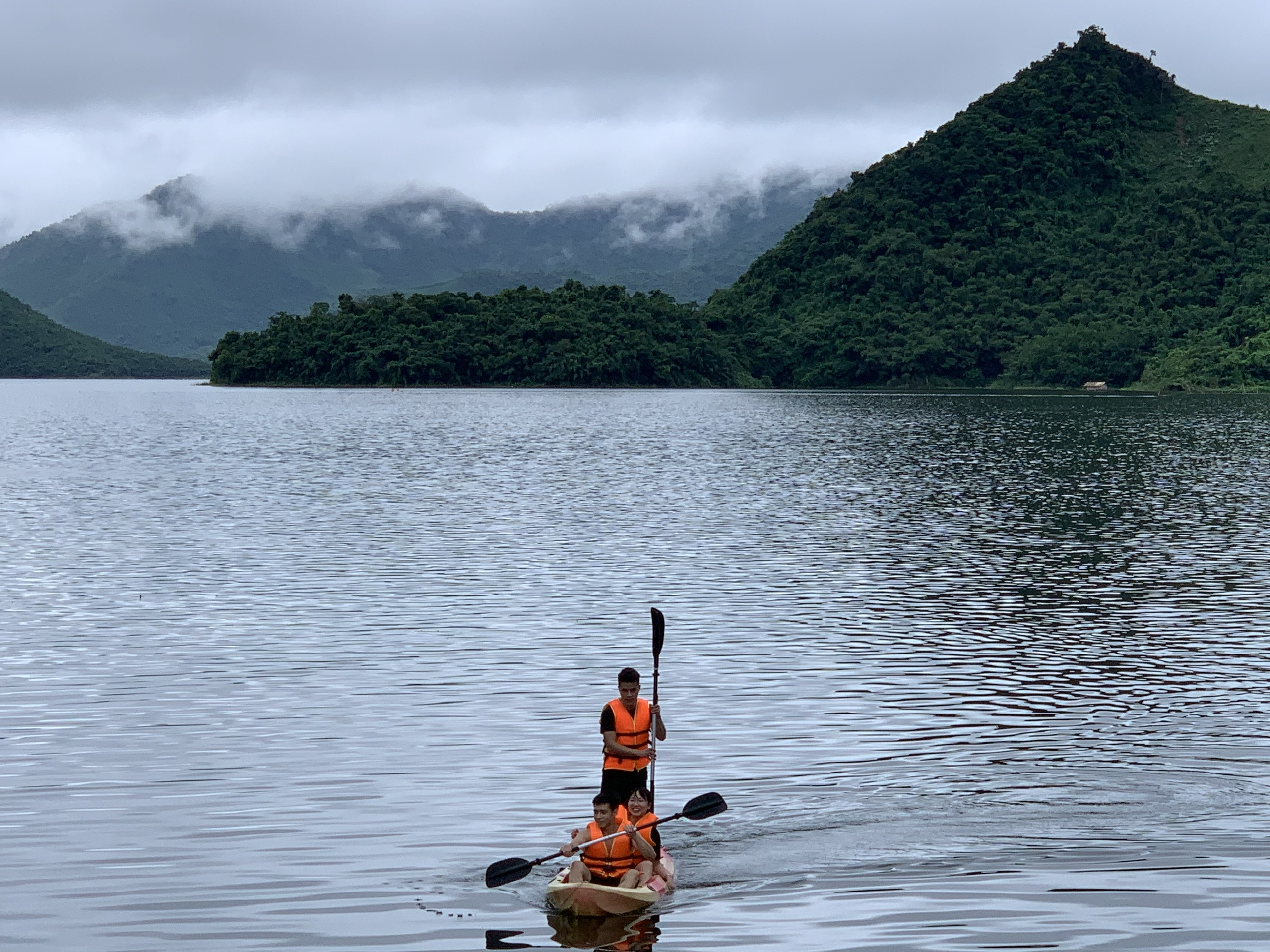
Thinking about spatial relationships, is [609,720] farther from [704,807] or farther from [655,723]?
[704,807]

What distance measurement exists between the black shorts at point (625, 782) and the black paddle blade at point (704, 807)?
84cm

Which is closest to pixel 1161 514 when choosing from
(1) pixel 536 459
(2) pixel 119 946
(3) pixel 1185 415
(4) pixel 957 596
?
(4) pixel 957 596

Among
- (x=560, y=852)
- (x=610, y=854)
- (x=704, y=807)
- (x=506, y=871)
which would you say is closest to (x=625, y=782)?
(x=704, y=807)

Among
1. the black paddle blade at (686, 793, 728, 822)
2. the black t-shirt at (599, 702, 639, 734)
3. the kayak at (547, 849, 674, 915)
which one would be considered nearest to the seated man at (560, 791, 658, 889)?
the kayak at (547, 849, 674, 915)

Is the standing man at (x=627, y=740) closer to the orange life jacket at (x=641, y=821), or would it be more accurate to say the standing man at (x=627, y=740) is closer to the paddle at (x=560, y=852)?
the paddle at (x=560, y=852)

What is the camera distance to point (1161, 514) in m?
73.6

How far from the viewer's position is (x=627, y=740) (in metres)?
23.3

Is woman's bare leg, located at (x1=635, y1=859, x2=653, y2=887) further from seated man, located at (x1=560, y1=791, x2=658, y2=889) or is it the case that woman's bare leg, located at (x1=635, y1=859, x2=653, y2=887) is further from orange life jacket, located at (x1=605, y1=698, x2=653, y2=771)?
orange life jacket, located at (x1=605, y1=698, x2=653, y2=771)

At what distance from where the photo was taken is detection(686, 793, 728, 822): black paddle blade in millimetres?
22797

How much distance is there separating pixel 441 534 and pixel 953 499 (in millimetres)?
29421

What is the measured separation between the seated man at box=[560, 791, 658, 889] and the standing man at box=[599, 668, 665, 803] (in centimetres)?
164

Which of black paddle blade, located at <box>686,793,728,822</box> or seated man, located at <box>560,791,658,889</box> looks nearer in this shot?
seated man, located at <box>560,791,658,889</box>

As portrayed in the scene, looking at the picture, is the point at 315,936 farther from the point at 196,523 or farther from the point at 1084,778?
the point at 196,523

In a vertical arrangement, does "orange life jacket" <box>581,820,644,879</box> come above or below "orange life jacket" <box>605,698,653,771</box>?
below
